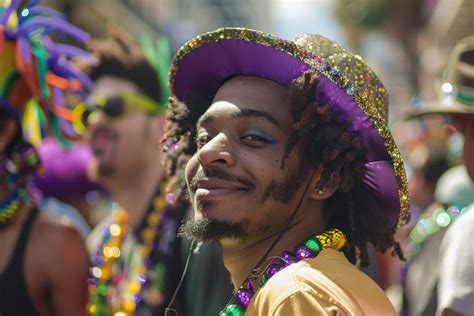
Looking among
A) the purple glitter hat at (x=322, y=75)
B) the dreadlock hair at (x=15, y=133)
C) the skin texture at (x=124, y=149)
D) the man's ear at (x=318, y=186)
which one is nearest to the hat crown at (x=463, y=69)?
the purple glitter hat at (x=322, y=75)

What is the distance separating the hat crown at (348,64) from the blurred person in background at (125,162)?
2.40 meters

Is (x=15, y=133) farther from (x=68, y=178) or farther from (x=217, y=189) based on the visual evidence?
(x=68, y=178)

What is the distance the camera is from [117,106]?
6.54m

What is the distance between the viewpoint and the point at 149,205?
626 cm

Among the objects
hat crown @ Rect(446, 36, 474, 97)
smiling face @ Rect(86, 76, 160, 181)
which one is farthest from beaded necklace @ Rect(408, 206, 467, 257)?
smiling face @ Rect(86, 76, 160, 181)

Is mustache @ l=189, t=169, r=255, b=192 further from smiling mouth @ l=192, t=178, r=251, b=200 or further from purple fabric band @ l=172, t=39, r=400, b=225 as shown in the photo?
purple fabric band @ l=172, t=39, r=400, b=225

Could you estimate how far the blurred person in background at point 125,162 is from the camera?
19.7ft

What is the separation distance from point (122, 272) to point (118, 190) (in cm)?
61

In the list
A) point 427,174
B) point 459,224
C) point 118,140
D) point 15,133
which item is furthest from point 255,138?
point 427,174

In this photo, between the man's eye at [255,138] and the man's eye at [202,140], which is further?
the man's eye at [202,140]

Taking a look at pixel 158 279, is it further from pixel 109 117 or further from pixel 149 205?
pixel 109 117

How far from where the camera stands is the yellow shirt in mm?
2885

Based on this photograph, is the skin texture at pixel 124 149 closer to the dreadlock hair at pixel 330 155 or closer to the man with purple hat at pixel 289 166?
the dreadlock hair at pixel 330 155

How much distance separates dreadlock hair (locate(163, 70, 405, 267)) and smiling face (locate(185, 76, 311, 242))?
0.05 metres
